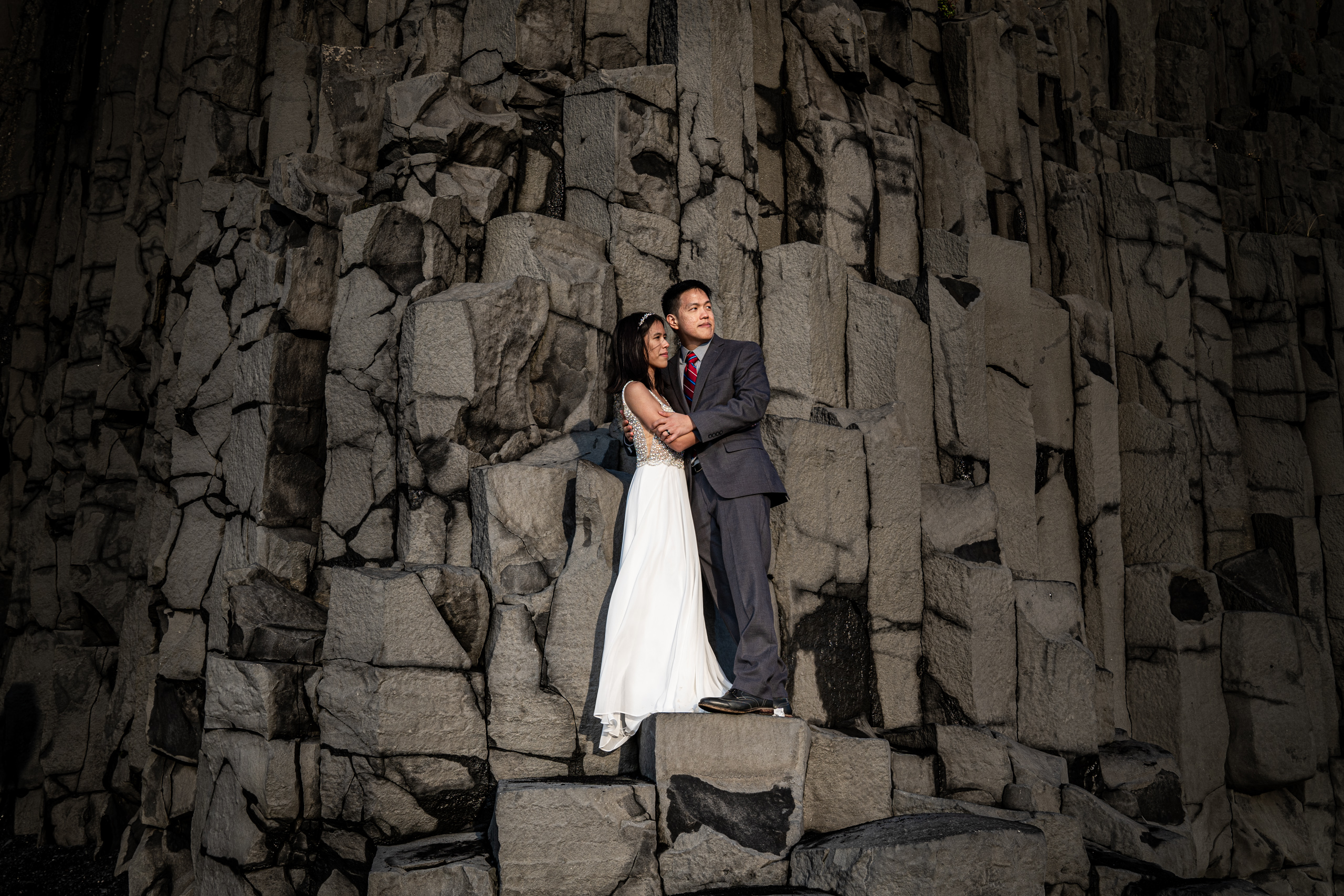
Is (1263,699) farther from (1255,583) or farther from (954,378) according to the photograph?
(954,378)

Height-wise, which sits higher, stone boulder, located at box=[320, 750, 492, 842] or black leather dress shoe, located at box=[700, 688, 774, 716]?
black leather dress shoe, located at box=[700, 688, 774, 716]

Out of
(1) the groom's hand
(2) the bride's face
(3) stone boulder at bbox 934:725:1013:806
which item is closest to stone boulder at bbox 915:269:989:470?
(3) stone boulder at bbox 934:725:1013:806

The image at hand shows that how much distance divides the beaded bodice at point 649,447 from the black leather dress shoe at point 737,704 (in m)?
1.03

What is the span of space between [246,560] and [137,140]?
15.9 ft

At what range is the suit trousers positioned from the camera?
4.11 meters

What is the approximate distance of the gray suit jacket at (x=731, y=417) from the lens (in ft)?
14.0

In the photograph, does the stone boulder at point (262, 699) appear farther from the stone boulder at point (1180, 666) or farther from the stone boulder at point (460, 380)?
the stone boulder at point (1180, 666)

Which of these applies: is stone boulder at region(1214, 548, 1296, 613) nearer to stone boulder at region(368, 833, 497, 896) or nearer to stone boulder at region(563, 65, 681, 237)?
stone boulder at region(563, 65, 681, 237)

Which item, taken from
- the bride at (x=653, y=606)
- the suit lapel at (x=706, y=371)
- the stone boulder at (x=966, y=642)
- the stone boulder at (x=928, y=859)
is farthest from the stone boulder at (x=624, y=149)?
the stone boulder at (x=928, y=859)

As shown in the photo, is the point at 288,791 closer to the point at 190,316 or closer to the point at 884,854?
the point at 884,854

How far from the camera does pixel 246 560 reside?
5.77 m

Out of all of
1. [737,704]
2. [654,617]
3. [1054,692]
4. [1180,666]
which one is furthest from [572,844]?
[1180,666]

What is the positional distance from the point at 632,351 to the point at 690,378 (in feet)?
1.00

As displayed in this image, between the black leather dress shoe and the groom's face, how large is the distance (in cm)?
162
